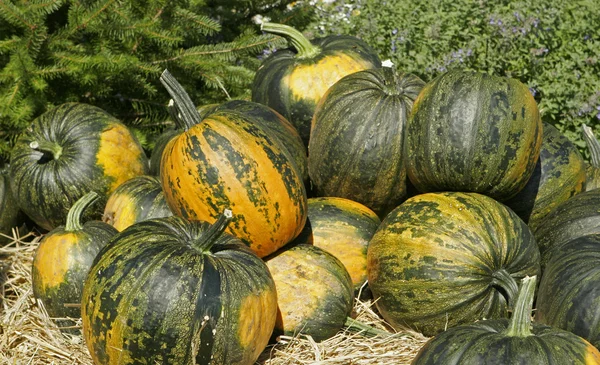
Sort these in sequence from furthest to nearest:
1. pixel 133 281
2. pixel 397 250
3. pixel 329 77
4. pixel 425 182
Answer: pixel 329 77 → pixel 425 182 → pixel 397 250 → pixel 133 281

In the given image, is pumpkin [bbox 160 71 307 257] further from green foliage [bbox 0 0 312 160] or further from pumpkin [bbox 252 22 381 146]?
green foliage [bbox 0 0 312 160]

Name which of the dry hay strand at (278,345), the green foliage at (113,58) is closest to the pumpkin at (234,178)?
the dry hay strand at (278,345)

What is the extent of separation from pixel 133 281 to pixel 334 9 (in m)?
5.18

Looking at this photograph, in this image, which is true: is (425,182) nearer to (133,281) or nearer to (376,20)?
(133,281)

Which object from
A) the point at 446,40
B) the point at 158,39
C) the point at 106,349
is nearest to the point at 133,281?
the point at 106,349

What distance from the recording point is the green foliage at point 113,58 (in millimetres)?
4777

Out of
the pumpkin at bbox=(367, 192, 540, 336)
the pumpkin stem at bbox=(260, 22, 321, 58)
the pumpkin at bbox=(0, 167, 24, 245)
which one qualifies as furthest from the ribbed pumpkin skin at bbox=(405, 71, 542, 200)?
the pumpkin at bbox=(0, 167, 24, 245)

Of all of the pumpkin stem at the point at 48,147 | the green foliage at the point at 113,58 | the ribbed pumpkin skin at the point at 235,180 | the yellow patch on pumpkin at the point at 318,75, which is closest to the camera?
the ribbed pumpkin skin at the point at 235,180

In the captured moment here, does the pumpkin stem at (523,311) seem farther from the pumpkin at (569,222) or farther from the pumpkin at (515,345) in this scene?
the pumpkin at (569,222)

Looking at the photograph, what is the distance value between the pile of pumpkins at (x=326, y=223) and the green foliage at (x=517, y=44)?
4.32 feet

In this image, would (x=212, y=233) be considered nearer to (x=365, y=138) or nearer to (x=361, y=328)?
(x=361, y=328)

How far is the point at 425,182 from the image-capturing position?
3.63m

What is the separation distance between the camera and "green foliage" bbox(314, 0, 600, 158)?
551cm

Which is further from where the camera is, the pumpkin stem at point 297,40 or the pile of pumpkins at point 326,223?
the pumpkin stem at point 297,40
